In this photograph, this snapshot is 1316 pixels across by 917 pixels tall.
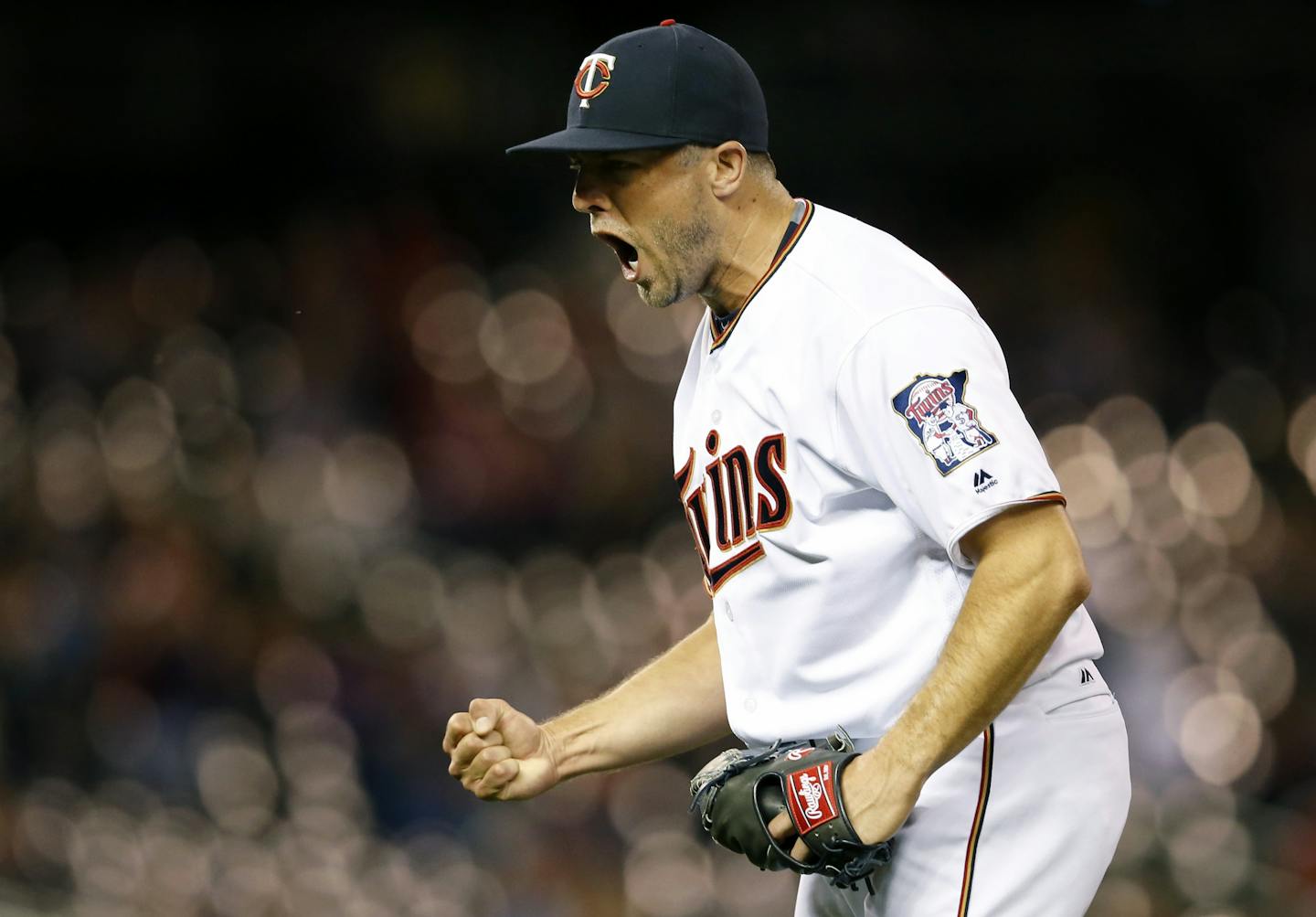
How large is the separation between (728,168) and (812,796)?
0.87 m

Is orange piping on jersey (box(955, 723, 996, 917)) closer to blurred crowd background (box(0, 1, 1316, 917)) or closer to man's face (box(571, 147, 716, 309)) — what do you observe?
man's face (box(571, 147, 716, 309))

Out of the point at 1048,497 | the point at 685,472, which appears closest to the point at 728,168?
the point at 685,472

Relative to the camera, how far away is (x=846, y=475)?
1771mm

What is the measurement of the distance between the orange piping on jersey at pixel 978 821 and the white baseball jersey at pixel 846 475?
0.11m

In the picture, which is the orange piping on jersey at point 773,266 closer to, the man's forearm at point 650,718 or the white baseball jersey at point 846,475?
the white baseball jersey at point 846,475

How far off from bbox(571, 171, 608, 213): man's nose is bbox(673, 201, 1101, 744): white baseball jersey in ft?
0.81

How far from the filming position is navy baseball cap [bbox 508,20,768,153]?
193cm

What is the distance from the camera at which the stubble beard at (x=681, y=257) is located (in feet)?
6.45

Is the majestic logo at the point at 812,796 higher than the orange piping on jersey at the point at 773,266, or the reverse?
the orange piping on jersey at the point at 773,266

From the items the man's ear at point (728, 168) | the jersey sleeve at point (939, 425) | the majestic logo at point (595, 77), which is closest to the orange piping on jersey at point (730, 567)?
the jersey sleeve at point (939, 425)

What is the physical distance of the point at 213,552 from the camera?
5.77 metres

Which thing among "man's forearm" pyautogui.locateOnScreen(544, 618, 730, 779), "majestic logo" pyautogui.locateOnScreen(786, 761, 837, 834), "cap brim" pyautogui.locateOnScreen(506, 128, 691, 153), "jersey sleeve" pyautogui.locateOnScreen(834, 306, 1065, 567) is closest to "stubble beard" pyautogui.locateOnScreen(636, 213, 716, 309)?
"cap brim" pyautogui.locateOnScreen(506, 128, 691, 153)

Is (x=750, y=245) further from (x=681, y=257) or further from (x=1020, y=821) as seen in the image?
(x=1020, y=821)

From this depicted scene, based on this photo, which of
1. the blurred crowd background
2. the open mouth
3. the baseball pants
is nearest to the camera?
the baseball pants
